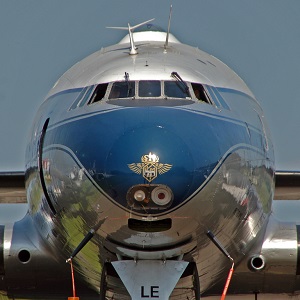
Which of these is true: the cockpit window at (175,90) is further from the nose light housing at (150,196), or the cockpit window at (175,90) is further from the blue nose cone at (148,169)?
the nose light housing at (150,196)

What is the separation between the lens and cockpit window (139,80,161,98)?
16578 mm

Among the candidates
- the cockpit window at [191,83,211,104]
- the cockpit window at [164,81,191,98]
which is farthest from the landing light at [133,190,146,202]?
the cockpit window at [191,83,211,104]

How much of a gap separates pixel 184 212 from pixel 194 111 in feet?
5.00

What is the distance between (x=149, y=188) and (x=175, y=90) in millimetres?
2493

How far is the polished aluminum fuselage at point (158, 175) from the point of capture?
14961 mm

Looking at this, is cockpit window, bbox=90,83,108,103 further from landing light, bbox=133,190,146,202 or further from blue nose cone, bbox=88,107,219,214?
landing light, bbox=133,190,146,202

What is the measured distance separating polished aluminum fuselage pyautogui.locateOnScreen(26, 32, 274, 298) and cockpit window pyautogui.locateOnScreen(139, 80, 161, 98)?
14 centimetres

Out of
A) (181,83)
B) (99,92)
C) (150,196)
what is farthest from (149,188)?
(181,83)

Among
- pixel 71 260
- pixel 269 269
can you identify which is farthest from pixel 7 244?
pixel 269 269

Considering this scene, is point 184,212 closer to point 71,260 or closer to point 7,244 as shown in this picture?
point 71,260

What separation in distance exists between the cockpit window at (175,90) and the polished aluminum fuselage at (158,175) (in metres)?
0.18

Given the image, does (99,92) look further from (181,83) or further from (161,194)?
(161,194)

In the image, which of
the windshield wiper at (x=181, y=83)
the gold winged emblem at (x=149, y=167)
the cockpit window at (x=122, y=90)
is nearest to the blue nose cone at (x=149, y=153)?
the gold winged emblem at (x=149, y=167)

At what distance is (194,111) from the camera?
52.1 feet
